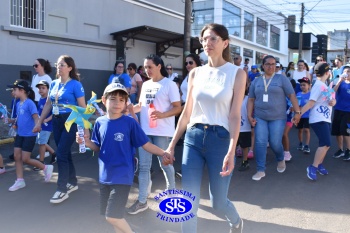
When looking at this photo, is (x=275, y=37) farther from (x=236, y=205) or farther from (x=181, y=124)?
(x=181, y=124)

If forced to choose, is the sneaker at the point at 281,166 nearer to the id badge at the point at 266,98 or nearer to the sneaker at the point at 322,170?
the sneaker at the point at 322,170

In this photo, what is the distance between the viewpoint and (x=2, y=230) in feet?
13.4

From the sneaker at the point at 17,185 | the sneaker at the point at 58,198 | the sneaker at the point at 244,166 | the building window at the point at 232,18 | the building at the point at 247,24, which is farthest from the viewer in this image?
the building window at the point at 232,18

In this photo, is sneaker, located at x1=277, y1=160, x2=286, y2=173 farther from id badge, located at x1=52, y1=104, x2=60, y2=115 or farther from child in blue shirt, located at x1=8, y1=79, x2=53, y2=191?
child in blue shirt, located at x1=8, y1=79, x2=53, y2=191

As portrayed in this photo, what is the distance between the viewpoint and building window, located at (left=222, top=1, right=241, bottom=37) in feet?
119

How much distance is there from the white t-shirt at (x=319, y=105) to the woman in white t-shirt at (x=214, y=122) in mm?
2952

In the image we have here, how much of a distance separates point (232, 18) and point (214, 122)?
3648 centimetres

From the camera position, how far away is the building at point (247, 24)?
35.7m

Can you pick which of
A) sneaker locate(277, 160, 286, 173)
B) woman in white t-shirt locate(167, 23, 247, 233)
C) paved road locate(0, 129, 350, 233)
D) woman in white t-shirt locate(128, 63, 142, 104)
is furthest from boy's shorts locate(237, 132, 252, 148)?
woman in white t-shirt locate(128, 63, 142, 104)

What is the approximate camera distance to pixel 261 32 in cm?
4631

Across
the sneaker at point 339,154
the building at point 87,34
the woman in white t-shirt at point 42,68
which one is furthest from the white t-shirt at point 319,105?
the building at point 87,34

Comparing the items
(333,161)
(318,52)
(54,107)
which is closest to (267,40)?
(318,52)

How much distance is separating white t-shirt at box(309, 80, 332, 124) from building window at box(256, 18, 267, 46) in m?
40.7

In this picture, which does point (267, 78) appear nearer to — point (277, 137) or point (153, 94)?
point (277, 137)
